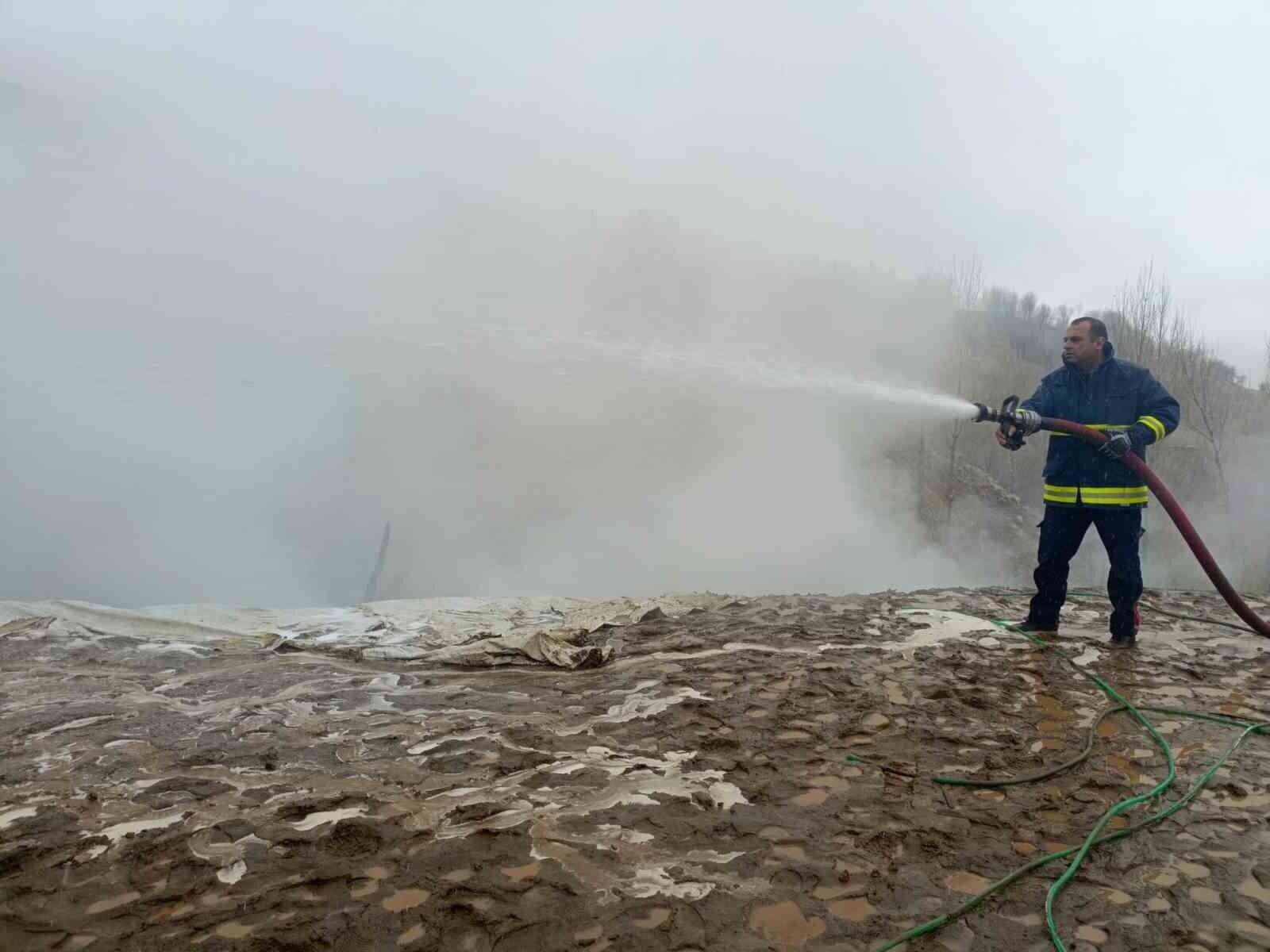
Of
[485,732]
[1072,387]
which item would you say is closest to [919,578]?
[1072,387]

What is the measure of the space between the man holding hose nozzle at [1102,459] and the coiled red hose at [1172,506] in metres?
0.05

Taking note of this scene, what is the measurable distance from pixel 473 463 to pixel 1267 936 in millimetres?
12072

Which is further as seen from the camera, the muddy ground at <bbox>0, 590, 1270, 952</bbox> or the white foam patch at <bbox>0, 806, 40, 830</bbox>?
the white foam patch at <bbox>0, 806, 40, 830</bbox>

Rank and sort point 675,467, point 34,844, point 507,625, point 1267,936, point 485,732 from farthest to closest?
point 675,467, point 507,625, point 485,732, point 34,844, point 1267,936

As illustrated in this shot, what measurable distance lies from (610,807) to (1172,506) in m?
3.74

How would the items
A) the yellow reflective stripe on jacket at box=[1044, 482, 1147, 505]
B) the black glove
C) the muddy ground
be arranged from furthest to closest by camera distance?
the yellow reflective stripe on jacket at box=[1044, 482, 1147, 505]
the black glove
the muddy ground

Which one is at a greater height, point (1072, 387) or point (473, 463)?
point (1072, 387)

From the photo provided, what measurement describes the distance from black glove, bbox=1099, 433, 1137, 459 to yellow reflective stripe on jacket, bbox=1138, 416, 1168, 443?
6.4 inches

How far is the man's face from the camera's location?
4098 millimetres

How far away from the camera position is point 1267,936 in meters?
1.67

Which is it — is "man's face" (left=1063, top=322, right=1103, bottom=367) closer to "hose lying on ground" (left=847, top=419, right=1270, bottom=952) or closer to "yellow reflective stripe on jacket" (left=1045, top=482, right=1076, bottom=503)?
"hose lying on ground" (left=847, top=419, right=1270, bottom=952)

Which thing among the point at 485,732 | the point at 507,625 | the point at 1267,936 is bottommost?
the point at 507,625

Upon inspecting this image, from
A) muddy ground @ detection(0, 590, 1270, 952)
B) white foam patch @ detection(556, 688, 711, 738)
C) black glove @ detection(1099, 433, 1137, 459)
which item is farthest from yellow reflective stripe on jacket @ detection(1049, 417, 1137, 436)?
white foam patch @ detection(556, 688, 711, 738)

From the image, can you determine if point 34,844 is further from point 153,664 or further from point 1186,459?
point 1186,459
